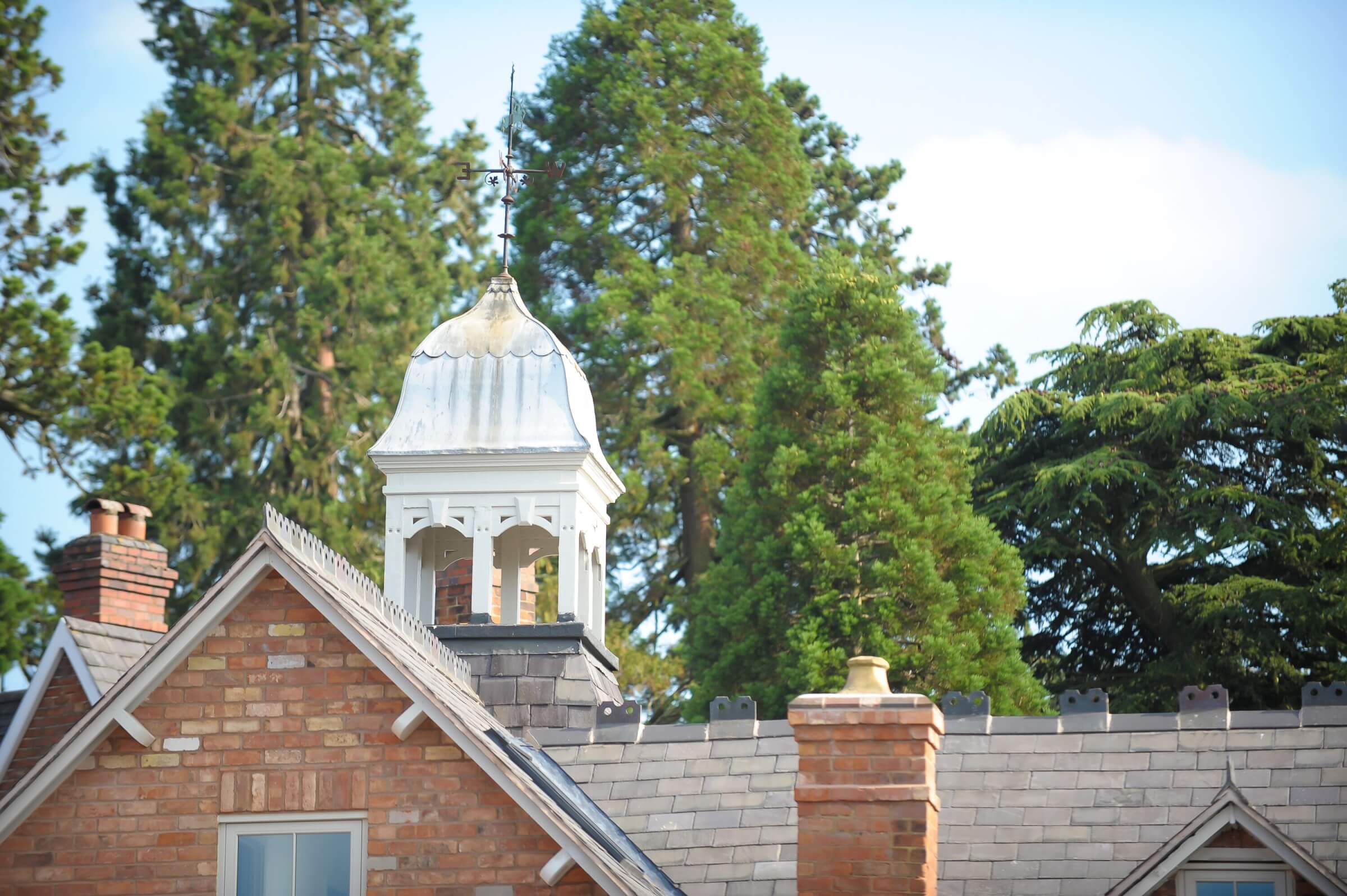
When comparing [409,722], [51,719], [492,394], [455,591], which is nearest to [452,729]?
[409,722]

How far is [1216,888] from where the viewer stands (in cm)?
1280

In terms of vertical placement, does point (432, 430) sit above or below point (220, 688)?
above

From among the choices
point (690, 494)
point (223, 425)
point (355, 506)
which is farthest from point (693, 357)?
point (223, 425)

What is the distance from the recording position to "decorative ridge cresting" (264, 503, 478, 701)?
527 inches

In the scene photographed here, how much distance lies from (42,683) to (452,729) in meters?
6.74

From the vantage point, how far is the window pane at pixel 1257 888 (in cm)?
1274

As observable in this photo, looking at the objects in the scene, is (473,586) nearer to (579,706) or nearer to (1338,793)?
(579,706)

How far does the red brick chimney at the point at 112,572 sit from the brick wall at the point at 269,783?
5609 mm

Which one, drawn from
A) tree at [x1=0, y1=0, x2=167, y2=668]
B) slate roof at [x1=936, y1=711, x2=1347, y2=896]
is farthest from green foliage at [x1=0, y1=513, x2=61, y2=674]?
slate roof at [x1=936, y1=711, x2=1347, y2=896]

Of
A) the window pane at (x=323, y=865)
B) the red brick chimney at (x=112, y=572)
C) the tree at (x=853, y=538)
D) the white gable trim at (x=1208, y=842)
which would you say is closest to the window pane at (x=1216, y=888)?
the white gable trim at (x=1208, y=842)

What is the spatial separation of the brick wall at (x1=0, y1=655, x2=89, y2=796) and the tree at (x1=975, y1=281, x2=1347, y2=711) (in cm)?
1826

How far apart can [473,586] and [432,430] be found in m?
1.45

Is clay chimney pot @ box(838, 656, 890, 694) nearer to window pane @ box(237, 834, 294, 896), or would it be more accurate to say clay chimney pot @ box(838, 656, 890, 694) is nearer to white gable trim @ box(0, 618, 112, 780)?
window pane @ box(237, 834, 294, 896)

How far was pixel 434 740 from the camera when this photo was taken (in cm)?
1306
